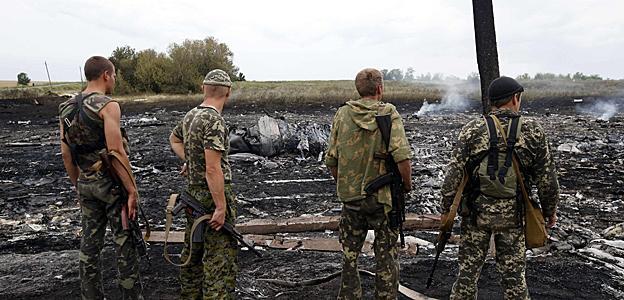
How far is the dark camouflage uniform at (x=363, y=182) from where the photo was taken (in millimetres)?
3309

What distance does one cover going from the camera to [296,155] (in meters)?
10.8

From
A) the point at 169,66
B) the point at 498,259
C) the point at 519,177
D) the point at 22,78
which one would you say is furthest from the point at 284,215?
the point at 22,78

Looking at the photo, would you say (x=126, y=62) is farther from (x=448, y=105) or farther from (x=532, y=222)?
(x=532, y=222)

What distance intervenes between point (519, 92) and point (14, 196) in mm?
8177

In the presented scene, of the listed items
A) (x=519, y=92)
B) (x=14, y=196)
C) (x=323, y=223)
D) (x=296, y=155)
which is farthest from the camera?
(x=296, y=155)

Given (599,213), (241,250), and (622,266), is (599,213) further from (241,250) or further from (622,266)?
(241,250)

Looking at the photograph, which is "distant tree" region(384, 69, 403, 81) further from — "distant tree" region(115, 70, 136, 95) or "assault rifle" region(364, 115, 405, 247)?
"assault rifle" region(364, 115, 405, 247)

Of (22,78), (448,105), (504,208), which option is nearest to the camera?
(504,208)

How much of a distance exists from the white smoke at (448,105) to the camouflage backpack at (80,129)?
1971 centimetres

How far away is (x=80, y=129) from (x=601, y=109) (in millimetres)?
26340

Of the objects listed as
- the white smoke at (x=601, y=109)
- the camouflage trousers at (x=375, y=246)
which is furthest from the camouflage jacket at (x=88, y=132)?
the white smoke at (x=601, y=109)

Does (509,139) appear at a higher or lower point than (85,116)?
lower

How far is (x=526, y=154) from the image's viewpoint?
3160 mm

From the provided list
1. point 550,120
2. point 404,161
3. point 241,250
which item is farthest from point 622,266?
point 550,120
